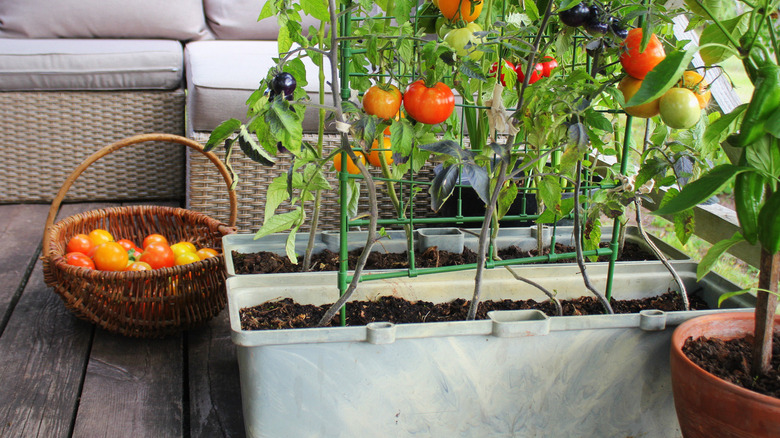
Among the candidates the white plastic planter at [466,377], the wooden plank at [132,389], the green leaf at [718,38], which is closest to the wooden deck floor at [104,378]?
the wooden plank at [132,389]

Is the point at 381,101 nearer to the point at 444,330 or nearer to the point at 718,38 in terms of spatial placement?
the point at 444,330

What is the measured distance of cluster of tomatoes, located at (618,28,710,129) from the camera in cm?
85

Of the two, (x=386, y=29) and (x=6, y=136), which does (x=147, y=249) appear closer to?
(x=386, y=29)

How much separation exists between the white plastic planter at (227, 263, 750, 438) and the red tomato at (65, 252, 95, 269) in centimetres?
51

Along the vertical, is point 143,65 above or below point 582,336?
above

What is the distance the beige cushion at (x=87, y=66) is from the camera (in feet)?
7.10

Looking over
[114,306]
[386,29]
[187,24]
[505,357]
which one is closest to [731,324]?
[505,357]

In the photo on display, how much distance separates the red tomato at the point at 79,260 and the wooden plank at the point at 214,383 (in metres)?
0.26

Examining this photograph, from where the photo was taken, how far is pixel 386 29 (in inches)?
40.9

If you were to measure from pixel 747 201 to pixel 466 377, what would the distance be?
455mm

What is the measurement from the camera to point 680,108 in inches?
33.6

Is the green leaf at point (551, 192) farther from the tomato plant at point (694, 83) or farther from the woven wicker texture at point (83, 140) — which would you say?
the woven wicker texture at point (83, 140)

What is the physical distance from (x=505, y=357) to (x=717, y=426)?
0.29 meters

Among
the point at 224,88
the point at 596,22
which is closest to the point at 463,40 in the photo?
the point at 596,22
